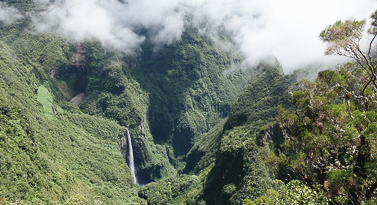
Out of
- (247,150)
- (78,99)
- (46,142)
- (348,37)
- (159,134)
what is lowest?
(348,37)

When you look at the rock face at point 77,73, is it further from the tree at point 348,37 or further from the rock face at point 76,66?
the tree at point 348,37

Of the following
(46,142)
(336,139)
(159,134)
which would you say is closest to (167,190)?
(46,142)

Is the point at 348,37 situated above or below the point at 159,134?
below

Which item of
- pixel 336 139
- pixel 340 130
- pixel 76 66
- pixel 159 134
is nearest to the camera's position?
pixel 340 130

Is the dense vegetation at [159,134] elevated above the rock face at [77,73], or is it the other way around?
the rock face at [77,73]

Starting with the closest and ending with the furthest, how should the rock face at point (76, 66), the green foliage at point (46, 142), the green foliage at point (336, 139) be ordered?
the green foliage at point (336, 139)
the green foliage at point (46, 142)
the rock face at point (76, 66)

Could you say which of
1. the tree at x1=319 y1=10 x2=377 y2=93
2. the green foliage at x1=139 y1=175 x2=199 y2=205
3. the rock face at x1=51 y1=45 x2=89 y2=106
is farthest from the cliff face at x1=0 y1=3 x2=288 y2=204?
the tree at x1=319 y1=10 x2=377 y2=93

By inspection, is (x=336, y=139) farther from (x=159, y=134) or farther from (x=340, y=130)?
(x=159, y=134)

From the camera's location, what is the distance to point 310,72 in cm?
8988

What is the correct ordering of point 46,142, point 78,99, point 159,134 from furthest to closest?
point 159,134 < point 78,99 < point 46,142

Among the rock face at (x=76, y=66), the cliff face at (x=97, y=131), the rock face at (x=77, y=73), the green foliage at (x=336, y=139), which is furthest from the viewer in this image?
the rock face at (x=77, y=73)

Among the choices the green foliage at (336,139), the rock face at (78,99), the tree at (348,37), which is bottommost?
the green foliage at (336,139)

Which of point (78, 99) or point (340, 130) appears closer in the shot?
point (340, 130)

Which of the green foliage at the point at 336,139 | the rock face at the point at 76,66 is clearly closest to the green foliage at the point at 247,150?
the green foliage at the point at 336,139
